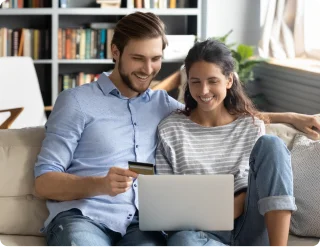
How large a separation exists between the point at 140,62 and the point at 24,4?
3.39 m

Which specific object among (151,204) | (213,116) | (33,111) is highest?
(213,116)

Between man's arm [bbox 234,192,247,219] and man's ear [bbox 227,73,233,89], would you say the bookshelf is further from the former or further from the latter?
man's arm [bbox 234,192,247,219]

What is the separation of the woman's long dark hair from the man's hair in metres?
0.13

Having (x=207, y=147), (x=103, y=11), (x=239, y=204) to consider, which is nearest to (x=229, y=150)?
(x=207, y=147)

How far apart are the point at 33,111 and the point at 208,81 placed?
8.99 ft

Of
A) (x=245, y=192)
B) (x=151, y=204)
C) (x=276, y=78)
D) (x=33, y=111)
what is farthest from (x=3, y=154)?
(x=276, y=78)

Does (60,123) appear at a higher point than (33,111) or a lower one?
higher

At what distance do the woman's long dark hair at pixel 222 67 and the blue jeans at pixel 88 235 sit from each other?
0.50 meters

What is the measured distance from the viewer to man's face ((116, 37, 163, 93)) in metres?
2.54

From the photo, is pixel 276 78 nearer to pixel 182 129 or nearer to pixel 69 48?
pixel 69 48

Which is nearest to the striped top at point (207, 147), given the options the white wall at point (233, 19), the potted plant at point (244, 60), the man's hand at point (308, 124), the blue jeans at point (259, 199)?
the blue jeans at point (259, 199)

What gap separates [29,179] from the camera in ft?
8.20

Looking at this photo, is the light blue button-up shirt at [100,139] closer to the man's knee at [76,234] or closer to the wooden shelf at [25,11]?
the man's knee at [76,234]

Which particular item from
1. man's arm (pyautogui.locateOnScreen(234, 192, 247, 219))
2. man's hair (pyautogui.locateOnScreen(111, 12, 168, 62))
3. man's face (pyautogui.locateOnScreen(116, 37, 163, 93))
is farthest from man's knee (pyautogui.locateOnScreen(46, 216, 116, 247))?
man's hair (pyautogui.locateOnScreen(111, 12, 168, 62))
